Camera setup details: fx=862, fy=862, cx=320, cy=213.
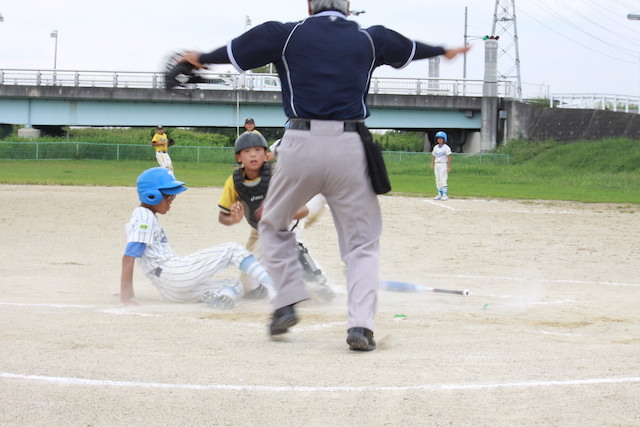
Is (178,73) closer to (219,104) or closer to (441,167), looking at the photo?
(441,167)

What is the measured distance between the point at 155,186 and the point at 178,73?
69.5 inches

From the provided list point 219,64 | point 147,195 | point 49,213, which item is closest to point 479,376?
point 219,64

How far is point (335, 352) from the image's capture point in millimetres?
4523

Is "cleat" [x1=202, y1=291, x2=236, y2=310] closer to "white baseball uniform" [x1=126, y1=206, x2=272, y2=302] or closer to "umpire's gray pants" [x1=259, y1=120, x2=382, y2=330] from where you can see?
"white baseball uniform" [x1=126, y1=206, x2=272, y2=302]

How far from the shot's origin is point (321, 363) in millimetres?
4191

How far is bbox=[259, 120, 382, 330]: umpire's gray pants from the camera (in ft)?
14.8

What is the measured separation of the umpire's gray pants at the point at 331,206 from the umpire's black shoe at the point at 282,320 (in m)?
0.05

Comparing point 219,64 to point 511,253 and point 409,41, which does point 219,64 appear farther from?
point 511,253

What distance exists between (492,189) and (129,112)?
73.4 ft

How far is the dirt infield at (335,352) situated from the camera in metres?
3.38

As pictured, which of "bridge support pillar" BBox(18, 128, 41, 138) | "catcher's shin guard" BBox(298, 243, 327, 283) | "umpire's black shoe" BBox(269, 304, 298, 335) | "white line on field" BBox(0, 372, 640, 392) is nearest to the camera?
"white line on field" BBox(0, 372, 640, 392)

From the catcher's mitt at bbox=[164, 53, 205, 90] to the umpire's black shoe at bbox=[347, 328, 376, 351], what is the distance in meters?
1.74

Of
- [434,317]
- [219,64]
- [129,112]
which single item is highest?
[129,112]

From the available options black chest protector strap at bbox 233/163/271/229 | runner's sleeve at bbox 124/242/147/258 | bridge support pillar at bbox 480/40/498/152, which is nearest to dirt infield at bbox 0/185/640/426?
runner's sleeve at bbox 124/242/147/258
